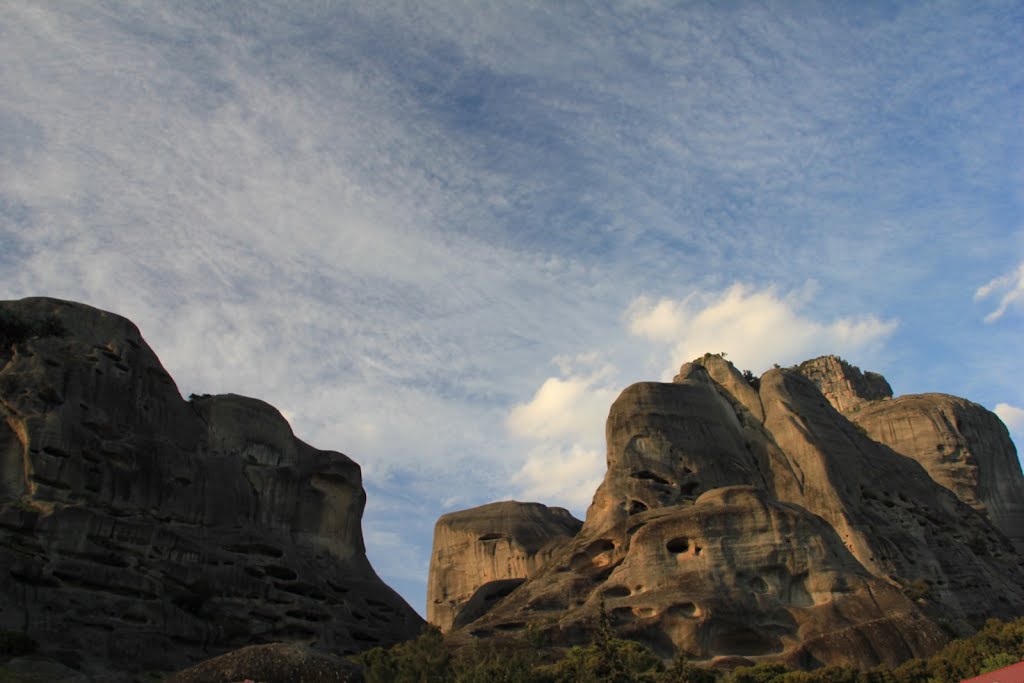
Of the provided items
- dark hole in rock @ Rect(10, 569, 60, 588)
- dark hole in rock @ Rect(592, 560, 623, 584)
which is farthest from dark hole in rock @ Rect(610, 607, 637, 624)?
dark hole in rock @ Rect(10, 569, 60, 588)

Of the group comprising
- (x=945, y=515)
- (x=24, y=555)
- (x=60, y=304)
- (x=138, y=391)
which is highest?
(x=60, y=304)

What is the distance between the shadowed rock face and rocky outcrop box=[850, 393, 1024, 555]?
44.1m

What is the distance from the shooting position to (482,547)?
8531cm

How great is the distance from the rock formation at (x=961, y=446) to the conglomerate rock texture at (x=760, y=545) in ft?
49.1

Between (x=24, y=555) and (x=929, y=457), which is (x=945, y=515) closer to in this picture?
(x=929, y=457)

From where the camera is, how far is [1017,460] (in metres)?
86.1

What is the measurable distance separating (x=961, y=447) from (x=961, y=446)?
99 millimetres

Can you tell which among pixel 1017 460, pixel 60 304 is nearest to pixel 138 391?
pixel 60 304

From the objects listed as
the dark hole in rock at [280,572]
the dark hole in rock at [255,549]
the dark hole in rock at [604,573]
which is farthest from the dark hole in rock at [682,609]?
the dark hole in rock at [255,549]

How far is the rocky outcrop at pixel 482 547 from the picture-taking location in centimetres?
8275

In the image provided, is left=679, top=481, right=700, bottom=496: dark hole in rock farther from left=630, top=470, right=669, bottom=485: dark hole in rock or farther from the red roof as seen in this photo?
the red roof

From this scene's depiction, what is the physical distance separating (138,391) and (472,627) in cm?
2376

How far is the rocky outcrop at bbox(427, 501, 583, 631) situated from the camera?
271ft

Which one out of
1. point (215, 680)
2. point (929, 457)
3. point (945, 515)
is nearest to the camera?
point (215, 680)
